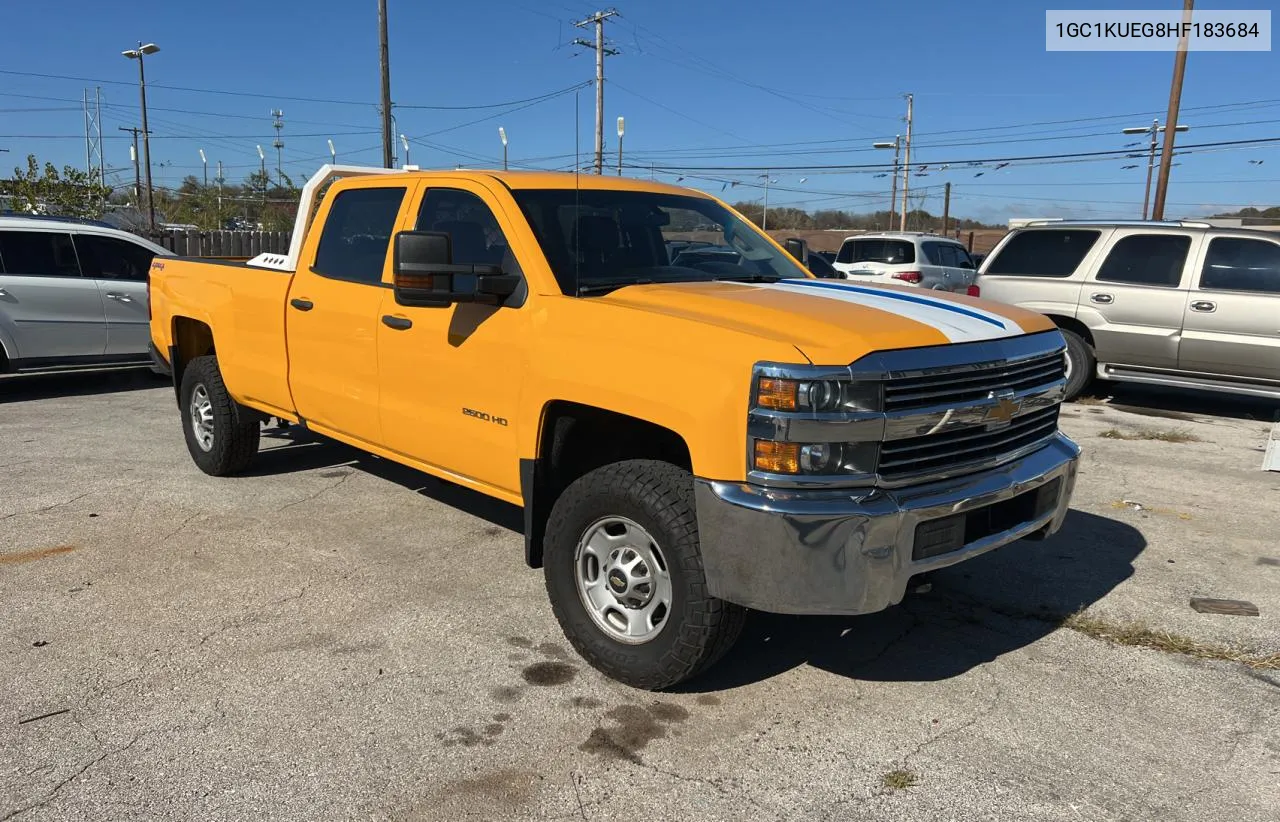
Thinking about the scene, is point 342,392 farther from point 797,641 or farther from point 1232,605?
point 1232,605

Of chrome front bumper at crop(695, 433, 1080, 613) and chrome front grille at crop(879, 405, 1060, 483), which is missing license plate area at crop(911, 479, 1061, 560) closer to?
chrome front bumper at crop(695, 433, 1080, 613)

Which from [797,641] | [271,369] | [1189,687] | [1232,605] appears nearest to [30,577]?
[271,369]

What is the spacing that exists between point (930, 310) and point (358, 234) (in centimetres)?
299

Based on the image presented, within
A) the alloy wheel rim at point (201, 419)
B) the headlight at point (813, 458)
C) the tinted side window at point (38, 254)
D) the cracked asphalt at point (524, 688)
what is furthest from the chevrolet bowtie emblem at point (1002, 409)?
the tinted side window at point (38, 254)

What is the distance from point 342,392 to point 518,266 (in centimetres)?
151

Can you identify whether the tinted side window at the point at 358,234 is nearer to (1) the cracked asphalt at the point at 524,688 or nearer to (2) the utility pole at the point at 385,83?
(1) the cracked asphalt at the point at 524,688

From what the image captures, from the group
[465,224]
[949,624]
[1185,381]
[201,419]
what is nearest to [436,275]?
[465,224]

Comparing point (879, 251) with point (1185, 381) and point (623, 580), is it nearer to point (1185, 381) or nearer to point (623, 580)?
point (1185, 381)

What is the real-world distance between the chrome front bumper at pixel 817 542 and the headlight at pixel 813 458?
7 centimetres

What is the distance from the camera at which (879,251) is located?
627 inches

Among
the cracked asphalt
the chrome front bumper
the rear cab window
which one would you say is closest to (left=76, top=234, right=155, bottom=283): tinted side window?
the cracked asphalt

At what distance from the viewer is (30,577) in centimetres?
452

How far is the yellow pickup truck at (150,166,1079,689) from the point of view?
295cm

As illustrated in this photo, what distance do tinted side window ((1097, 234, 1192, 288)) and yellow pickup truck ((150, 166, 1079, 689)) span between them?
628cm
